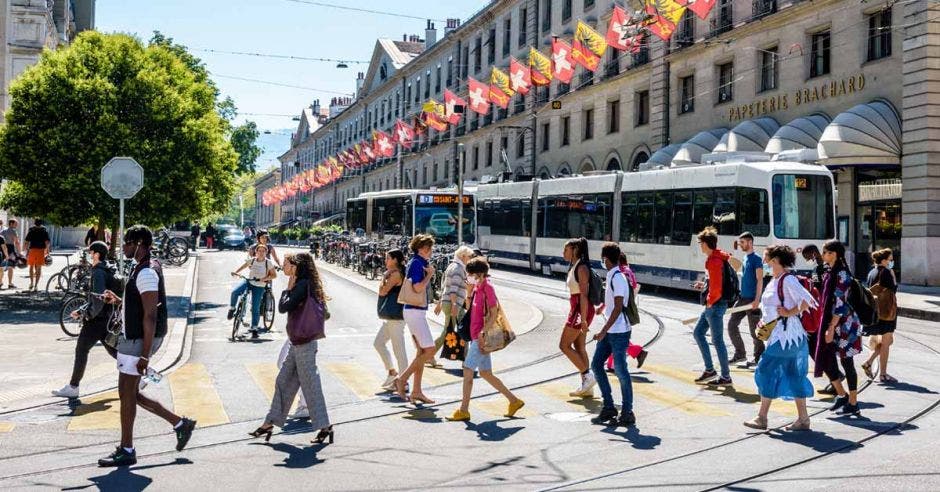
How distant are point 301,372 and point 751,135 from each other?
2583 cm

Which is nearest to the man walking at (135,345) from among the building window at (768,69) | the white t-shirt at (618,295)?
the white t-shirt at (618,295)

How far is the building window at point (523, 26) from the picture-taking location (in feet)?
174

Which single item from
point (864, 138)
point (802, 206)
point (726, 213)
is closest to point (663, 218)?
point (726, 213)

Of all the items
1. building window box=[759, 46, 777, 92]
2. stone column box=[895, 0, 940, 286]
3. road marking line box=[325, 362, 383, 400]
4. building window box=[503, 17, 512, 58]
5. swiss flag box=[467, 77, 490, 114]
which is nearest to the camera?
road marking line box=[325, 362, 383, 400]

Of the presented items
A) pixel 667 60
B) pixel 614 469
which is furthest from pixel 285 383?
pixel 667 60

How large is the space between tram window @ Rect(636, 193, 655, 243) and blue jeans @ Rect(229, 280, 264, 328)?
39.3ft

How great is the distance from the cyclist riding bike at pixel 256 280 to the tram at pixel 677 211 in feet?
35.7

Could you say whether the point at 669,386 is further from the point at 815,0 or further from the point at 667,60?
the point at 667,60

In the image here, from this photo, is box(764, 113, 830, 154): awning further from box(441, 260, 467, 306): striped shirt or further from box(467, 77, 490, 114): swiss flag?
box(441, 260, 467, 306): striped shirt

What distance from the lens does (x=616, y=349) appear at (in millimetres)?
9172

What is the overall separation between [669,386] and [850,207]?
20457 millimetres

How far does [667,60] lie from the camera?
38406 mm

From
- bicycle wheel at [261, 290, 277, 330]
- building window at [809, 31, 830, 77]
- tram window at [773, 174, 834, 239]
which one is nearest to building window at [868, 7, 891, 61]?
building window at [809, 31, 830, 77]

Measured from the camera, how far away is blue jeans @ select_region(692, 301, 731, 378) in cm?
1109
